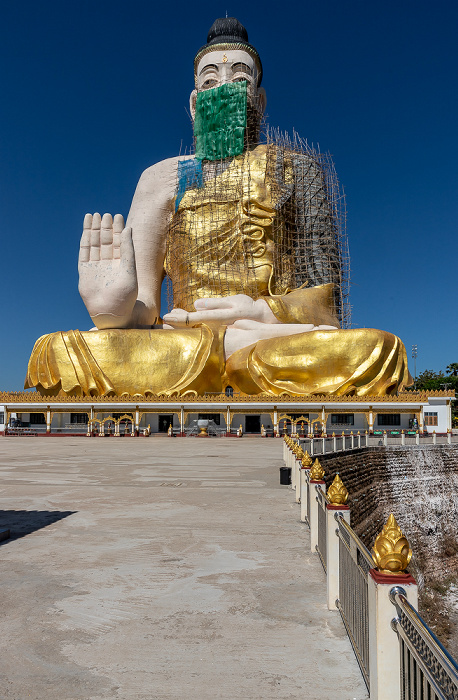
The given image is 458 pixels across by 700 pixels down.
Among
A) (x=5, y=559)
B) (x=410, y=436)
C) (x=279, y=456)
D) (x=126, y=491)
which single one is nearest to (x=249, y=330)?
(x=410, y=436)

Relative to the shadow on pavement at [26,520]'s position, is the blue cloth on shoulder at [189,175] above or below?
above

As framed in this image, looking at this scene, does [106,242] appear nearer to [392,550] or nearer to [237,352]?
[237,352]

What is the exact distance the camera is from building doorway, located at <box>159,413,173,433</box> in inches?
878

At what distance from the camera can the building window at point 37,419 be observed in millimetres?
23062

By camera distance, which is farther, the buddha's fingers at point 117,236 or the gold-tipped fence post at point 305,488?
the buddha's fingers at point 117,236

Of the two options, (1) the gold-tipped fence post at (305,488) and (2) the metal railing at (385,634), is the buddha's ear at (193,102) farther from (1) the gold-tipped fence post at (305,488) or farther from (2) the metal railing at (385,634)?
(2) the metal railing at (385,634)

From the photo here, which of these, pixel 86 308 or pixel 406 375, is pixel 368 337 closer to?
pixel 406 375

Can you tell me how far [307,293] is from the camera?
24.6 metres

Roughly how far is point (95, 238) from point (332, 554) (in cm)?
1968

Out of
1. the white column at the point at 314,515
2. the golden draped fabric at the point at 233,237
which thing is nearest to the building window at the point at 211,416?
the golden draped fabric at the point at 233,237

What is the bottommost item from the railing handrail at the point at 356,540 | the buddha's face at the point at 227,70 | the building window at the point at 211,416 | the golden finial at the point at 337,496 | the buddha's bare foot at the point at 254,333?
the building window at the point at 211,416

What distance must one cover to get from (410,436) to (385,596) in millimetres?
16901

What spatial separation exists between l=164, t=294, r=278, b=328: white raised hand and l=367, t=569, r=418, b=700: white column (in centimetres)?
2127

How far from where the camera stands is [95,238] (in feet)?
71.3
